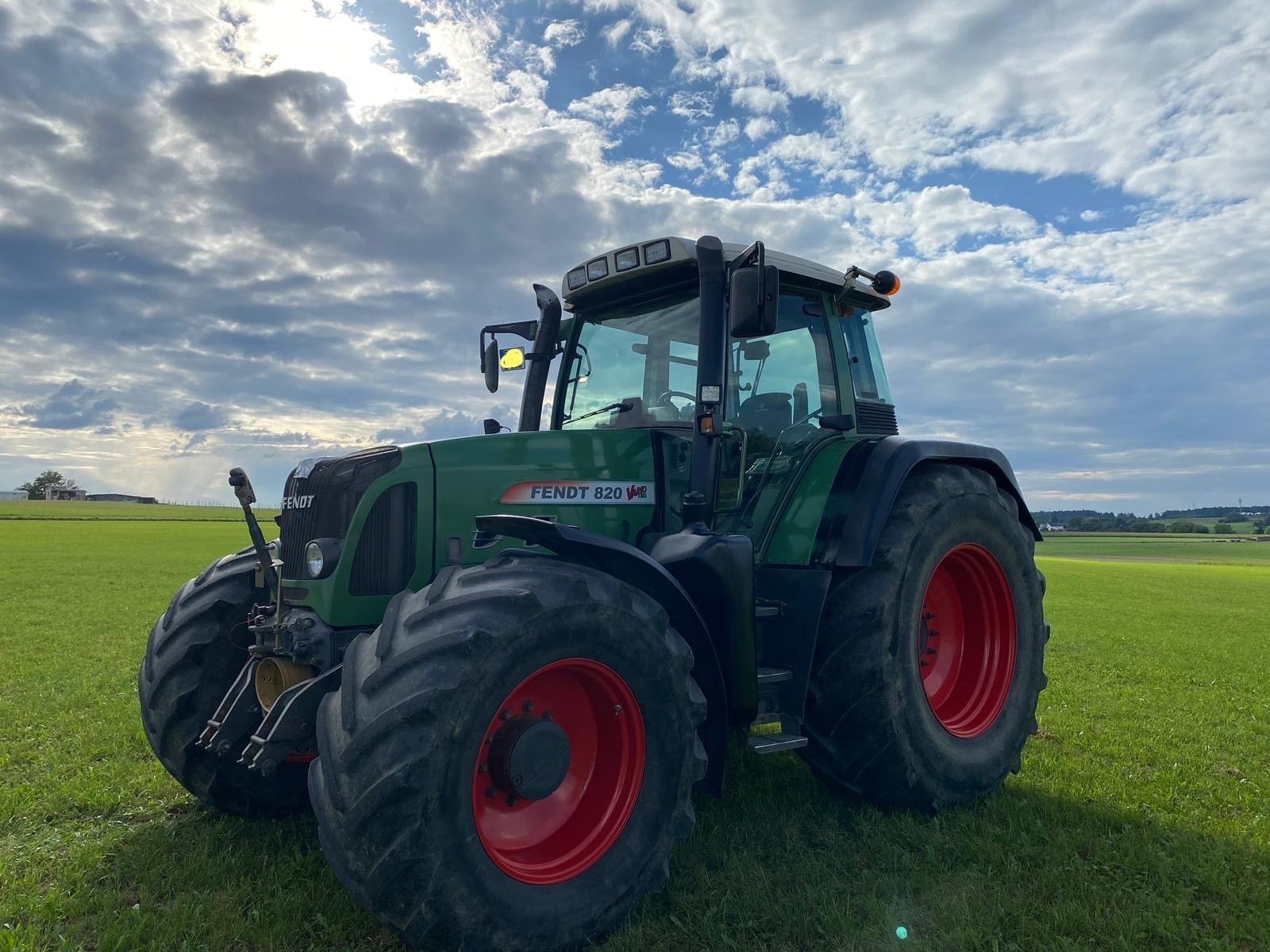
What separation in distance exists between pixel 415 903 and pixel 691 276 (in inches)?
124

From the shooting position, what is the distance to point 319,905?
3404 millimetres

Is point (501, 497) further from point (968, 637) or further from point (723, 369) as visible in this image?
point (968, 637)

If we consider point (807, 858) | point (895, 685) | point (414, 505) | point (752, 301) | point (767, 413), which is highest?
point (752, 301)

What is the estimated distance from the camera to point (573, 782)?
346 centimetres

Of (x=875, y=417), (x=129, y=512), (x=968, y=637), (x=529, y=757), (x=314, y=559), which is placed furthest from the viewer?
(x=129, y=512)

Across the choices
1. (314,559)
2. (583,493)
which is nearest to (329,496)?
(314,559)

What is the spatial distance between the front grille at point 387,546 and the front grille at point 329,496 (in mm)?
108

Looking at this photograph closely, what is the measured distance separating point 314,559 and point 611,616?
1380 mm

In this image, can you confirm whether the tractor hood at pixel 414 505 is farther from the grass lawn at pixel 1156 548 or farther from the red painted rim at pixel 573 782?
the grass lawn at pixel 1156 548

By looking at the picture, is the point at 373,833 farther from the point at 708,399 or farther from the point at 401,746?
the point at 708,399

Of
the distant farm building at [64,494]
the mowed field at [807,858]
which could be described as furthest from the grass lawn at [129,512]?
the mowed field at [807,858]

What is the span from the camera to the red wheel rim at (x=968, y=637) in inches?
200

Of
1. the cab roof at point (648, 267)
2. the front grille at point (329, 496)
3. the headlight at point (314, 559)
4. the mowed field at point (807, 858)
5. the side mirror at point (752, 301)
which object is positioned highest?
the cab roof at point (648, 267)

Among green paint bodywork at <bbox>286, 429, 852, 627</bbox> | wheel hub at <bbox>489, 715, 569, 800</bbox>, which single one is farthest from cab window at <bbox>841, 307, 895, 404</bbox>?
wheel hub at <bbox>489, 715, 569, 800</bbox>
